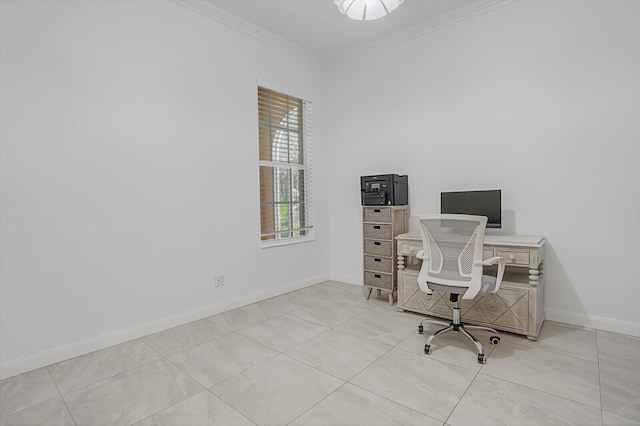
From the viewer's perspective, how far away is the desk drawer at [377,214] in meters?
3.61

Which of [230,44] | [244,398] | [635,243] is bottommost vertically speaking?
[244,398]

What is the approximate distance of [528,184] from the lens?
10.2 feet

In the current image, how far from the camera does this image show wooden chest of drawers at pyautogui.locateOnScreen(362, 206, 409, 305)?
3.58 metres

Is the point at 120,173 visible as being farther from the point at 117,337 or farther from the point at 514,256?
the point at 514,256

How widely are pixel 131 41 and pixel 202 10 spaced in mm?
805

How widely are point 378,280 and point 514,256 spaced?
1402 millimetres

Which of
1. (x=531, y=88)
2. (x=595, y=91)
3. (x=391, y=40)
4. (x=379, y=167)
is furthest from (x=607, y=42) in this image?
(x=379, y=167)

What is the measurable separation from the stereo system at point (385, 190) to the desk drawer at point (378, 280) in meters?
0.77

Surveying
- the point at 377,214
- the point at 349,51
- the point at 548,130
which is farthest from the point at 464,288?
the point at 349,51

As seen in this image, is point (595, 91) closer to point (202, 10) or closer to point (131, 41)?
point (202, 10)

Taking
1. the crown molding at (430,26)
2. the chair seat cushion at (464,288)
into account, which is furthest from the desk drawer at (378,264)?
the crown molding at (430,26)

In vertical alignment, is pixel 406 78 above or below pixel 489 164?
above

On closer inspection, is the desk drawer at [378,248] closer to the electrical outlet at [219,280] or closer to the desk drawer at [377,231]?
the desk drawer at [377,231]

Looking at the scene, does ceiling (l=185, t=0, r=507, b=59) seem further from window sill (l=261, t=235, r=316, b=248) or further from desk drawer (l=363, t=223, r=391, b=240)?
window sill (l=261, t=235, r=316, b=248)
